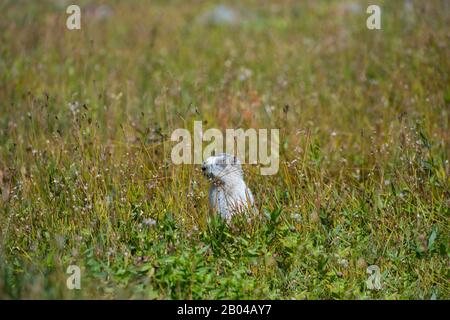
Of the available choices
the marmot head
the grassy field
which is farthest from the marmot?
the grassy field

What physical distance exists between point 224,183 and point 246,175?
42 centimetres

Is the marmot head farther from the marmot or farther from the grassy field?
the grassy field

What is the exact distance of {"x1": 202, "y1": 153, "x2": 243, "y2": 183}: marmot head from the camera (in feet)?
17.2

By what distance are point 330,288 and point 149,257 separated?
109cm

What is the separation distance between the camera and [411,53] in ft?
26.9

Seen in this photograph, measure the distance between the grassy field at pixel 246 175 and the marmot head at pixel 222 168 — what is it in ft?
0.38

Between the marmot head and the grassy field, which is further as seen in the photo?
the marmot head

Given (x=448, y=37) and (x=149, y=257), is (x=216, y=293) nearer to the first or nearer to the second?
(x=149, y=257)

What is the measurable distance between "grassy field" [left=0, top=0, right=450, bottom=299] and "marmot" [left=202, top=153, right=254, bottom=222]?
0.11 m

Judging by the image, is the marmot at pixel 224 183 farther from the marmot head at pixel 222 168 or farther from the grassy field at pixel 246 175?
the grassy field at pixel 246 175

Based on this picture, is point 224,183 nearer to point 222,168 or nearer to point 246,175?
point 222,168

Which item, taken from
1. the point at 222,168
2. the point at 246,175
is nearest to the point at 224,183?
Result: the point at 222,168

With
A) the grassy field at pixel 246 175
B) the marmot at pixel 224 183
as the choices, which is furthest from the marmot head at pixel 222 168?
the grassy field at pixel 246 175
